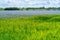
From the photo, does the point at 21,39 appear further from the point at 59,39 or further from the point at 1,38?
the point at 59,39

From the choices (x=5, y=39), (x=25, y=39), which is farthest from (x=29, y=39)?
(x=5, y=39)

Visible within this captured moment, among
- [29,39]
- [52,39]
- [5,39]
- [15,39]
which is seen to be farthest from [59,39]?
[5,39]

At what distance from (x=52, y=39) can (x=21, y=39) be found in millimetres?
2513

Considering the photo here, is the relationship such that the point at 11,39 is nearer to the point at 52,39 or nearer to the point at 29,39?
the point at 29,39

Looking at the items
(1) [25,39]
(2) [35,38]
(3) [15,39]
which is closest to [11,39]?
(3) [15,39]

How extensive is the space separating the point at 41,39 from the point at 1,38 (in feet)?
11.0

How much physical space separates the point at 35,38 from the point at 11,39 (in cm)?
196

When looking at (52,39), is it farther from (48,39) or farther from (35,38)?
(35,38)

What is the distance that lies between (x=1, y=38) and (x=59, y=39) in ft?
15.7

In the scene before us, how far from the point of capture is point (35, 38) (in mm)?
12859

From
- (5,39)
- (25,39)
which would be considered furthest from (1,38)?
(25,39)

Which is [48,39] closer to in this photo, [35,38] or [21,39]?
[35,38]

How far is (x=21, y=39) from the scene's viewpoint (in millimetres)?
12945

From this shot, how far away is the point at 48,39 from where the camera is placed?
12734 millimetres
